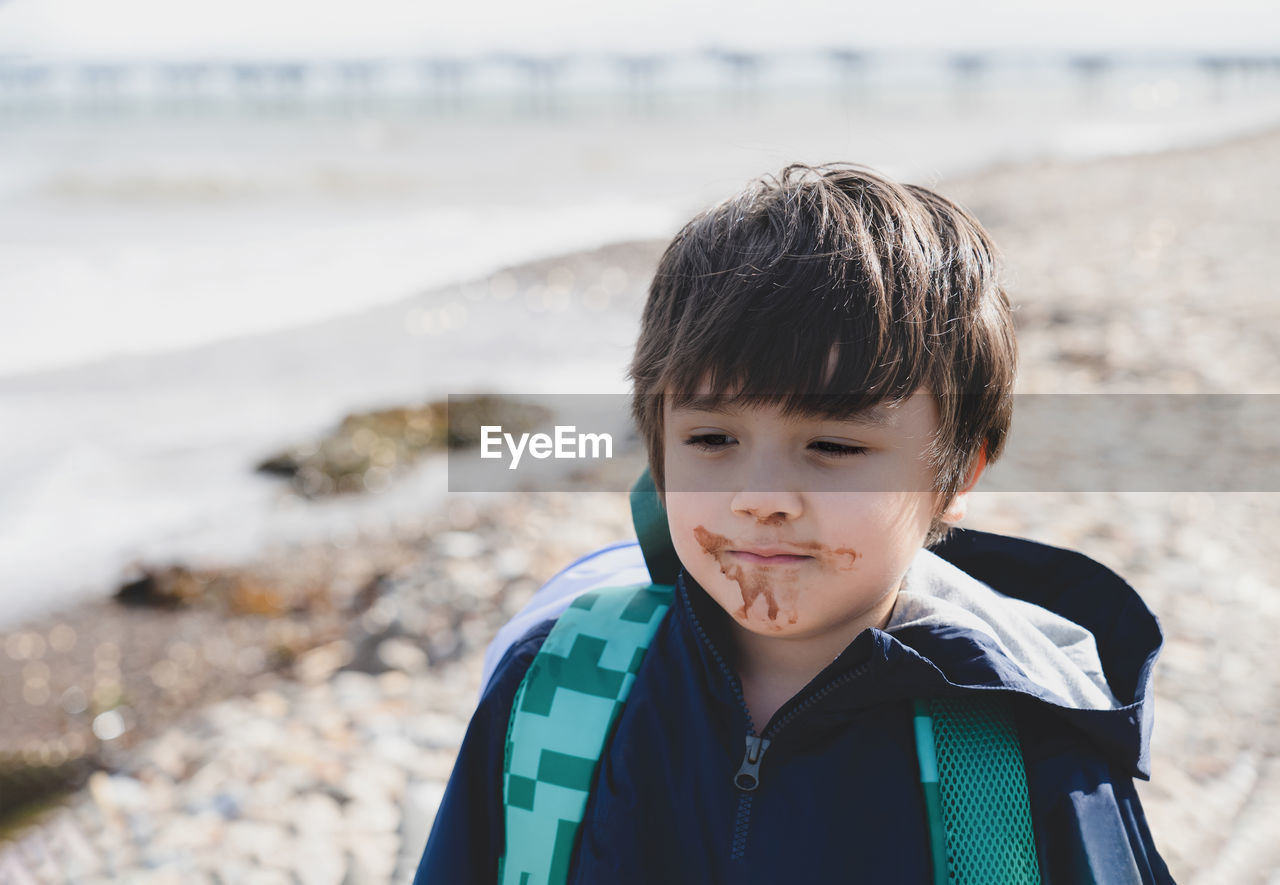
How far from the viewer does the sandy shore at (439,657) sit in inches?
127

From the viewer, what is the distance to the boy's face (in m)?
1.49

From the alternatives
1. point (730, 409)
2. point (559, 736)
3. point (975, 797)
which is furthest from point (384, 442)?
point (975, 797)

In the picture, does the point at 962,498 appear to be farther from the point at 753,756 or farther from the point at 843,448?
the point at 753,756

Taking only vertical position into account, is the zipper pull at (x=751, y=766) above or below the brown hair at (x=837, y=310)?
below

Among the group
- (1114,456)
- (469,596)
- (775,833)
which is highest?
(775,833)

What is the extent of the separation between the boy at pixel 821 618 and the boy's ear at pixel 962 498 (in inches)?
2.1

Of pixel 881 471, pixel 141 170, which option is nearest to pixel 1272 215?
pixel 881 471

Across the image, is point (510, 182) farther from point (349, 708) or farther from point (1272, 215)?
point (349, 708)

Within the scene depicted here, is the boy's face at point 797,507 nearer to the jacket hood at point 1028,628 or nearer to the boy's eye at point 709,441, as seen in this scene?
the boy's eye at point 709,441

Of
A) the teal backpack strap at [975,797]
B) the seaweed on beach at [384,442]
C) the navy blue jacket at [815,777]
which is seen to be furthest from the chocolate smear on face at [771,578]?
the seaweed on beach at [384,442]

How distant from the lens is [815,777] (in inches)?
59.6

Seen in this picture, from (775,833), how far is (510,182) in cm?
1996

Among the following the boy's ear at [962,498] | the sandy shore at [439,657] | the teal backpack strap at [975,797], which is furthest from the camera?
the sandy shore at [439,657]

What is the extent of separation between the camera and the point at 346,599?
4961 mm
